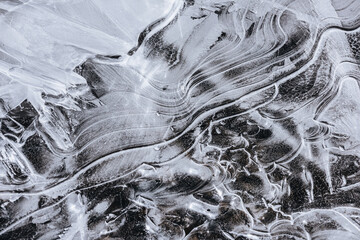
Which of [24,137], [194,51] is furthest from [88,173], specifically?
[194,51]

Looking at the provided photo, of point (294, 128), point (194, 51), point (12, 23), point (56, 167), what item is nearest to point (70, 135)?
point (56, 167)

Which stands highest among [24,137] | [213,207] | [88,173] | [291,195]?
[24,137]

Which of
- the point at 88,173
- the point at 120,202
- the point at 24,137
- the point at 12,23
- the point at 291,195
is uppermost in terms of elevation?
the point at 12,23

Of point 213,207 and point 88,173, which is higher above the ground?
point 88,173

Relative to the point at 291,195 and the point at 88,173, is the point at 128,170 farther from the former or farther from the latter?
the point at 291,195

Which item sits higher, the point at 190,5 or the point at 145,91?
the point at 190,5

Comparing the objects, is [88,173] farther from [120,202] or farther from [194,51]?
[194,51]
